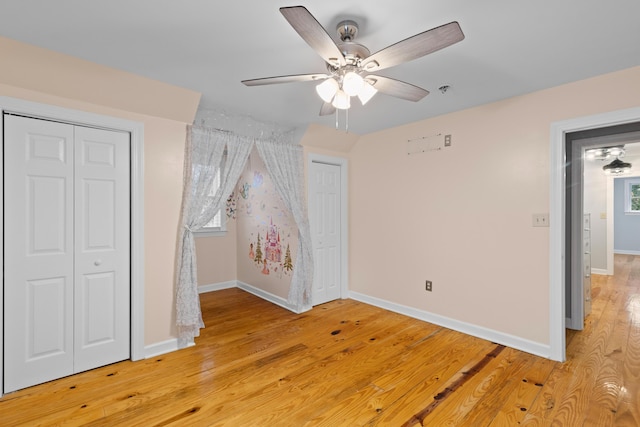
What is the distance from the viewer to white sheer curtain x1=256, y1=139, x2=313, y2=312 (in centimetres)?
372

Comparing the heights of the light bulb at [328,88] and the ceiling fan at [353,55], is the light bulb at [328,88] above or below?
below

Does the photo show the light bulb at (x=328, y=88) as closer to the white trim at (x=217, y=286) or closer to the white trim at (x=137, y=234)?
the white trim at (x=137, y=234)

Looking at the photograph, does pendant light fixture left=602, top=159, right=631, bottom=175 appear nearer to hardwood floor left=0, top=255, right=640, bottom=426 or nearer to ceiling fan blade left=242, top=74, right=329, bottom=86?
hardwood floor left=0, top=255, right=640, bottom=426

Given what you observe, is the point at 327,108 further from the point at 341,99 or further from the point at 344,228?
the point at 344,228

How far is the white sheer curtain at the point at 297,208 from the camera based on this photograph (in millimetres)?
3719

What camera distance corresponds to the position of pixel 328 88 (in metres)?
1.79

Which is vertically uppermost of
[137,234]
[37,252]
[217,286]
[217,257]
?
[137,234]

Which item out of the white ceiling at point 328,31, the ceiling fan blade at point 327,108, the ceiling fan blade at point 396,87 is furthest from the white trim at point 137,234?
the ceiling fan blade at point 396,87

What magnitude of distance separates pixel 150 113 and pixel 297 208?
6.04ft

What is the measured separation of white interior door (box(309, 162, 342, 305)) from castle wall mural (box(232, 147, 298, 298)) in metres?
0.35

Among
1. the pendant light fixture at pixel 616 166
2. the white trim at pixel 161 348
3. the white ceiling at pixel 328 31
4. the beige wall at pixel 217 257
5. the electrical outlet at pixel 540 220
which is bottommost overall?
the white trim at pixel 161 348

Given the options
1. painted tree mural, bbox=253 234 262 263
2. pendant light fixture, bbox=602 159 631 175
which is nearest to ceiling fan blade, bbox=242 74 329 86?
painted tree mural, bbox=253 234 262 263

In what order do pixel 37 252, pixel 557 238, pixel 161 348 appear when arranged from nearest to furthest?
pixel 37 252, pixel 557 238, pixel 161 348

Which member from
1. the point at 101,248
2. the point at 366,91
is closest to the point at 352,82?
the point at 366,91
